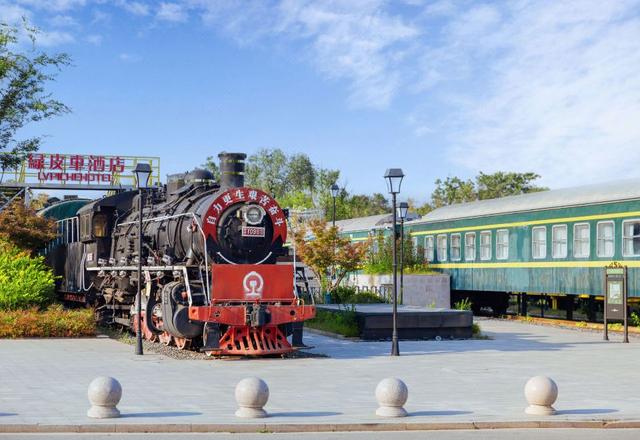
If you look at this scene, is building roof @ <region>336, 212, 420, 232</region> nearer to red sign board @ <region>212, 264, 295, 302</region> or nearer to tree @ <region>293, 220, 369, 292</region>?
tree @ <region>293, 220, 369, 292</region>

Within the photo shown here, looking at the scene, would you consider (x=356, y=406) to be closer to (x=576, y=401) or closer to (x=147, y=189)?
(x=576, y=401)

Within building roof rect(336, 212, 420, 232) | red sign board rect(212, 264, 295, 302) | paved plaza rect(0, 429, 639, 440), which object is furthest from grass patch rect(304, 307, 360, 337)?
building roof rect(336, 212, 420, 232)

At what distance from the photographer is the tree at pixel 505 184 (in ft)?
242

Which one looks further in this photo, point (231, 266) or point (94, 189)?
point (94, 189)

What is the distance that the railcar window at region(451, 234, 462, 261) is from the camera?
35.3 m

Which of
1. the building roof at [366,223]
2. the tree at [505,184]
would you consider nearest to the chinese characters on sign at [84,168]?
the building roof at [366,223]

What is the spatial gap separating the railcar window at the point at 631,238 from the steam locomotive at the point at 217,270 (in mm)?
10365

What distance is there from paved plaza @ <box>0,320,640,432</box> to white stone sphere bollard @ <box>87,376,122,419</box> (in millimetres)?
203

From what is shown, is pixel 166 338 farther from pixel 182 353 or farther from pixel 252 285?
pixel 252 285

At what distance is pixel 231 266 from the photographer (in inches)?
731

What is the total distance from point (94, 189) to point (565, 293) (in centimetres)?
2570

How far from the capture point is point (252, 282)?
18.7 metres

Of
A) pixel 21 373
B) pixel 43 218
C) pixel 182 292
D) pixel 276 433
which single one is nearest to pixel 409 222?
pixel 43 218

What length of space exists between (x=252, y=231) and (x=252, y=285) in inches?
51.9
